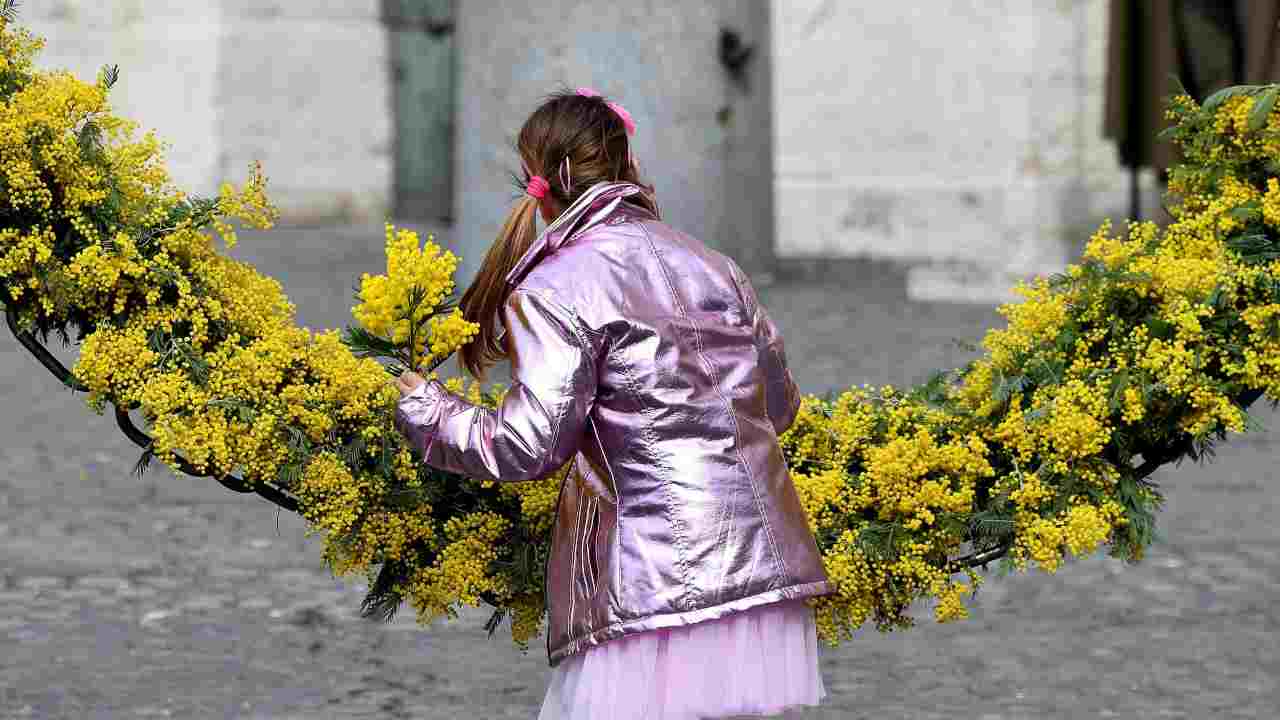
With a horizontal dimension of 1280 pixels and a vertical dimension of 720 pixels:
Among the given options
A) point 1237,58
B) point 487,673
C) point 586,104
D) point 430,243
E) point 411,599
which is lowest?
point 487,673

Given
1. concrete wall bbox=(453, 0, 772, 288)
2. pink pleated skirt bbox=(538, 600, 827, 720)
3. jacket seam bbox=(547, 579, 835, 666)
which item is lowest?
pink pleated skirt bbox=(538, 600, 827, 720)

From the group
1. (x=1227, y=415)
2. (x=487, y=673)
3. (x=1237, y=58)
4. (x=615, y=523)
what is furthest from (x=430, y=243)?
(x=1237, y=58)

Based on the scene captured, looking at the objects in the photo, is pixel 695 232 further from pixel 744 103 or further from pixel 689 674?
pixel 689 674

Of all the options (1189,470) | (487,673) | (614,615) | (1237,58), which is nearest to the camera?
(614,615)

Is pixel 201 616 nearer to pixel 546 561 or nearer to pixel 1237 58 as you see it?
pixel 546 561

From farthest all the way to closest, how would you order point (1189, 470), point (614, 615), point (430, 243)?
point (1189, 470)
point (430, 243)
point (614, 615)

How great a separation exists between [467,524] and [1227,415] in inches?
51.7

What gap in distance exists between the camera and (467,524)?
138 inches

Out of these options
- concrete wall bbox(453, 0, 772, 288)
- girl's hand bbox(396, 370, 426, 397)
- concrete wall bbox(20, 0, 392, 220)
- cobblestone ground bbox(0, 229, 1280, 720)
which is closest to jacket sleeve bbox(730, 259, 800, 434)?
girl's hand bbox(396, 370, 426, 397)

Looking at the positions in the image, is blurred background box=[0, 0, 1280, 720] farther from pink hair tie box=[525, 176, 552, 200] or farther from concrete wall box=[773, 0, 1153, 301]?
pink hair tie box=[525, 176, 552, 200]

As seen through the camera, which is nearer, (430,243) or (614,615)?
(614,615)

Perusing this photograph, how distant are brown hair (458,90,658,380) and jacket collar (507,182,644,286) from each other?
0.03 m

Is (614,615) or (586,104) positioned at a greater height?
(586,104)

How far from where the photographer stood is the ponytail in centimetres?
319
